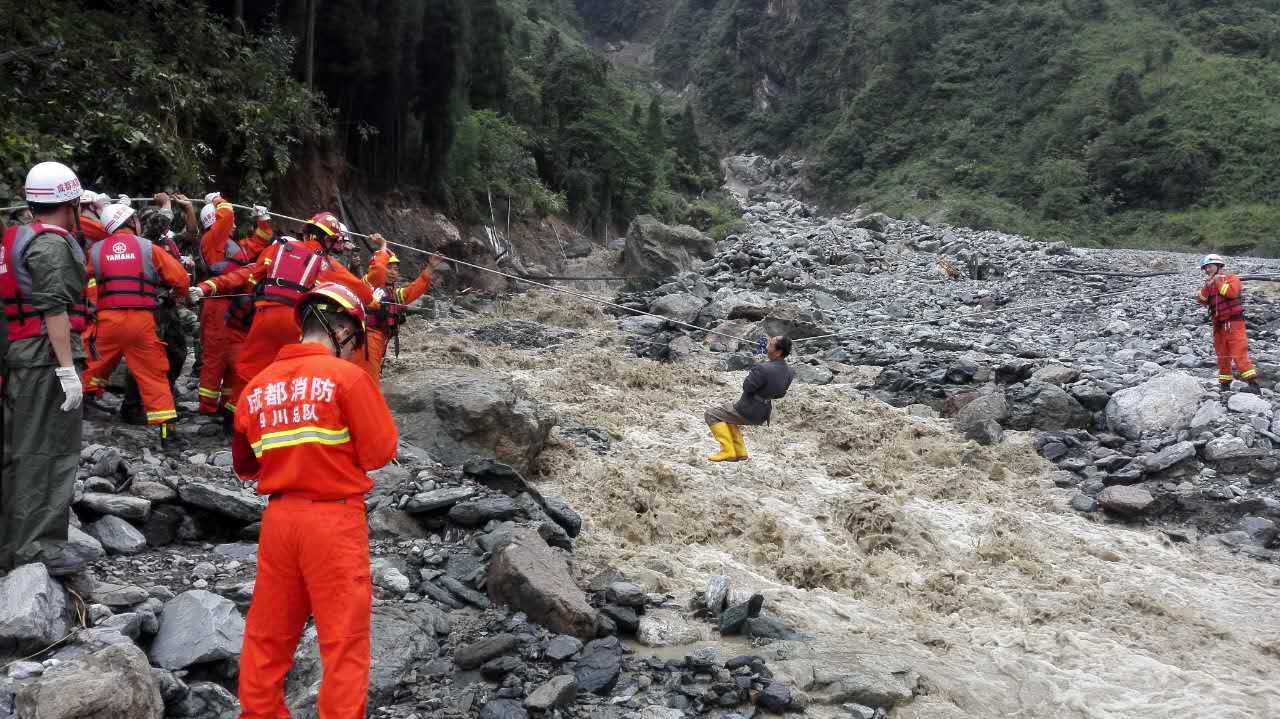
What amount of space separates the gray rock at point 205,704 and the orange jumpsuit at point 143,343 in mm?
2999

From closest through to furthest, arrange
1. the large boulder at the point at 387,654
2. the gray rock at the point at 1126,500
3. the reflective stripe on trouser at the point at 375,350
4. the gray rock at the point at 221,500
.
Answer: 1. the large boulder at the point at 387,654
2. the gray rock at the point at 221,500
3. the reflective stripe on trouser at the point at 375,350
4. the gray rock at the point at 1126,500

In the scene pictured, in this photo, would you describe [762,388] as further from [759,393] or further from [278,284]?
[278,284]

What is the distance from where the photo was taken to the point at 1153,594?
6102 millimetres

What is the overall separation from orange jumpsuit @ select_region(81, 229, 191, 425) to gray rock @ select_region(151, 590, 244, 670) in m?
2.53

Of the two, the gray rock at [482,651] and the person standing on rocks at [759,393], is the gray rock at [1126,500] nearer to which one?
the person standing on rocks at [759,393]

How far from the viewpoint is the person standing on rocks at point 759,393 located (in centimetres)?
→ 696

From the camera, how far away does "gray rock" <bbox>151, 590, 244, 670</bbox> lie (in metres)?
3.45

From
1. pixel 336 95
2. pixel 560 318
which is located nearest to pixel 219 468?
pixel 560 318

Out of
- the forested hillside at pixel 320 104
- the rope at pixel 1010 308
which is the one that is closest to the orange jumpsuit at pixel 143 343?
the forested hillside at pixel 320 104

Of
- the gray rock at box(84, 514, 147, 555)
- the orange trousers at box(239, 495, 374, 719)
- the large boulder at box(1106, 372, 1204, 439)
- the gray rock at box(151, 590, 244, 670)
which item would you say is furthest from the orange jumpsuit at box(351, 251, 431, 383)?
the large boulder at box(1106, 372, 1204, 439)

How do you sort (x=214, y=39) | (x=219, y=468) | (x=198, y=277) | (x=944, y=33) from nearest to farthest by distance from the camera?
(x=219, y=468) → (x=198, y=277) → (x=214, y=39) → (x=944, y=33)

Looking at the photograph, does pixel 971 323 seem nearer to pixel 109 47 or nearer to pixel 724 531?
pixel 724 531

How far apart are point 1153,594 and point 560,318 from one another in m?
12.1

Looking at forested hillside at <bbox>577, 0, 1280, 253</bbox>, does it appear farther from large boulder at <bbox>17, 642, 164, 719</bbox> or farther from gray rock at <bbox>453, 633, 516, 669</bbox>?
large boulder at <bbox>17, 642, 164, 719</bbox>
